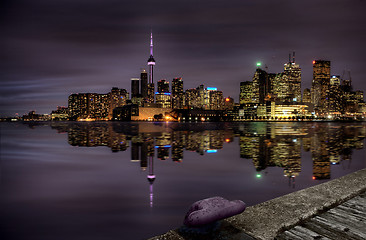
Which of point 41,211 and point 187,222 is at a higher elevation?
point 187,222

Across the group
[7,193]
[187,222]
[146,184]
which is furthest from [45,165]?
[187,222]

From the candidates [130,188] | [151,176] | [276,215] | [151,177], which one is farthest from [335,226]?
[151,176]

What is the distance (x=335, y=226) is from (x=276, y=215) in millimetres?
1102

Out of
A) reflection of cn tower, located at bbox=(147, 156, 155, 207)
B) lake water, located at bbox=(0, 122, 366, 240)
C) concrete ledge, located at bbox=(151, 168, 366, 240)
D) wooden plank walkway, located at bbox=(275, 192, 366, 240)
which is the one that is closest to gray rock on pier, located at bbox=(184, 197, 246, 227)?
concrete ledge, located at bbox=(151, 168, 366, 240)

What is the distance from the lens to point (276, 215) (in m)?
5.18

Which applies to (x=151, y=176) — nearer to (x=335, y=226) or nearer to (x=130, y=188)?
(x=130, y=188)

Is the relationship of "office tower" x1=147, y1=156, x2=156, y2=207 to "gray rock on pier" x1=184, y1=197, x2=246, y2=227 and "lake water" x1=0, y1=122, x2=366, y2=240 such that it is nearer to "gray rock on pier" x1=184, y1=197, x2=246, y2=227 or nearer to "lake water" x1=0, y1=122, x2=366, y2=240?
"lake water" x1=0, y1=122, x2=366, y2=240

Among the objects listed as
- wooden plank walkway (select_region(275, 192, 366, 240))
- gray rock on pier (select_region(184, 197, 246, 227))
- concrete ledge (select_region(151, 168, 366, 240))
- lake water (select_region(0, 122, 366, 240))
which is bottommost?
lake water (select_region(0, 122, 366, 240))

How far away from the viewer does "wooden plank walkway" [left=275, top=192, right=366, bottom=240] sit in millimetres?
4500

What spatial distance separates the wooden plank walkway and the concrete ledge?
0.14 metres

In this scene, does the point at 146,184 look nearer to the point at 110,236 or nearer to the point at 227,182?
the point at 227,182

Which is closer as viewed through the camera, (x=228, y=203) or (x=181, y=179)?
(x=228, y=203)

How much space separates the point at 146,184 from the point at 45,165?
9952 mm

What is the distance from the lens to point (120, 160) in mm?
18812
